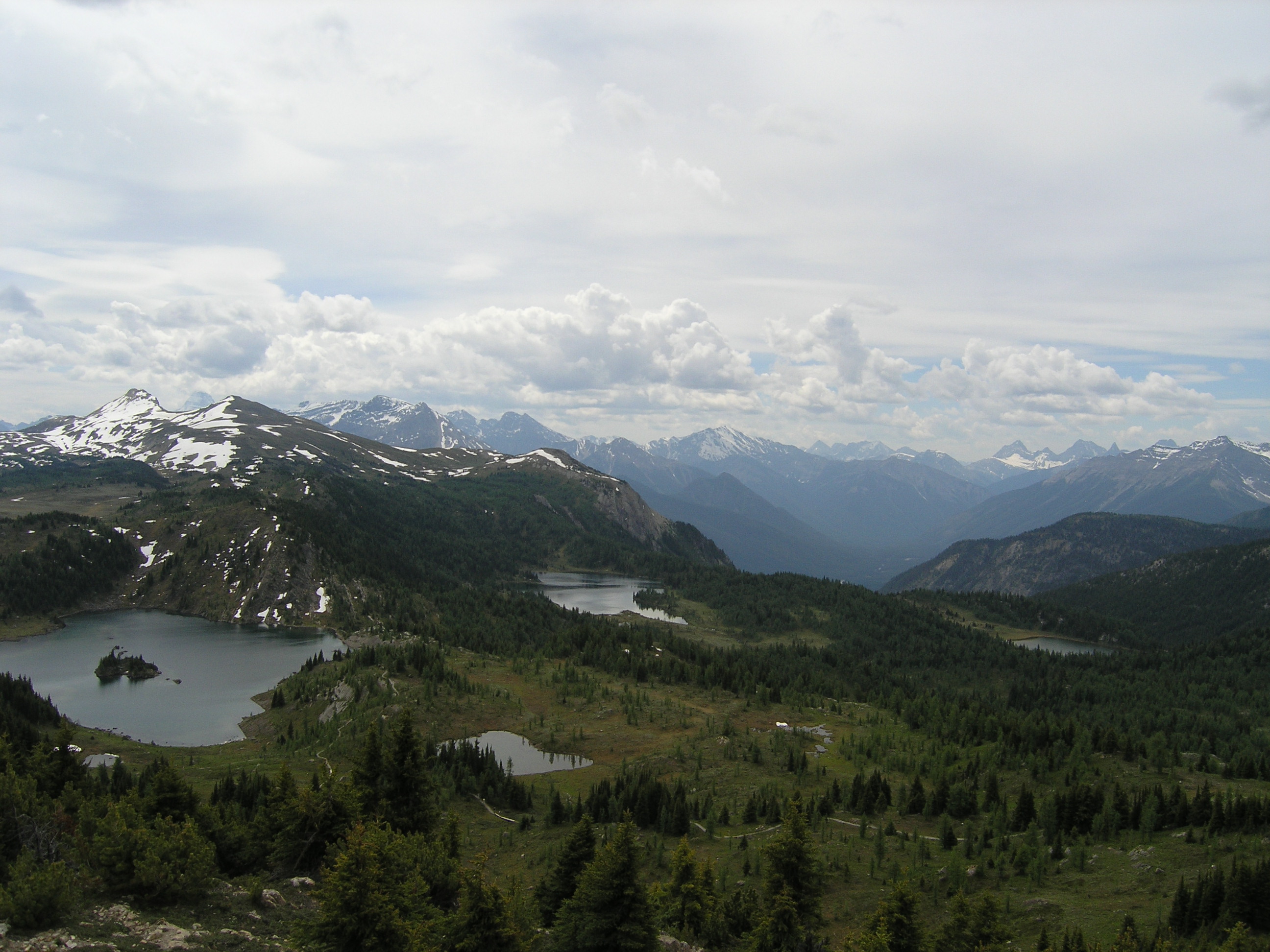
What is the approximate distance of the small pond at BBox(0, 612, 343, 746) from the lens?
103 m

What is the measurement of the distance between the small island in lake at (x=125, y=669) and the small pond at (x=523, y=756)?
233 ft

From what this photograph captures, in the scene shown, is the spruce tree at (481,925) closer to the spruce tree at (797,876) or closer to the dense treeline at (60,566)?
the spruce tree at (797,876)

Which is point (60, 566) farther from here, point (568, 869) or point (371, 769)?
point (568, 869)

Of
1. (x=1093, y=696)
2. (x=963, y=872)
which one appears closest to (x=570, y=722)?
(x=963, y=872)

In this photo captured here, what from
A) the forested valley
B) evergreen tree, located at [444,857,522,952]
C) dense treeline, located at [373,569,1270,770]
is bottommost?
dense treeline, located at [373,569,1270,770]

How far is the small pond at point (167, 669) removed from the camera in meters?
103

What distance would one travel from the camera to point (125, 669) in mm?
124812

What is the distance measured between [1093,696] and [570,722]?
118m

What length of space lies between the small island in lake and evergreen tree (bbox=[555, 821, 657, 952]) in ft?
397

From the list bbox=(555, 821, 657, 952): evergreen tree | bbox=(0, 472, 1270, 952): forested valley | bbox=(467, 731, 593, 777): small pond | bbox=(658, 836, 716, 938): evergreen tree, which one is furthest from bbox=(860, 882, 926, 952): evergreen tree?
bbox=(467, 731, 593, 777): small pond

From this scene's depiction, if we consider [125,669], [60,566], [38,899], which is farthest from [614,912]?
[60,566]

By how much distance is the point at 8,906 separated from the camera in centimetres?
2836

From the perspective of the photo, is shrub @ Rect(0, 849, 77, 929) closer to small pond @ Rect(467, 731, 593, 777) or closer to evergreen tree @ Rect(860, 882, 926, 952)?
evergreen tree @ Rect(860, 882, 926, 952)

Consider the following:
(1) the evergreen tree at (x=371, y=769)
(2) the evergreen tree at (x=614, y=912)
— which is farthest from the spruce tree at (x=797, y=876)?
(1) the evergreen tree at (x=371, y=769)
